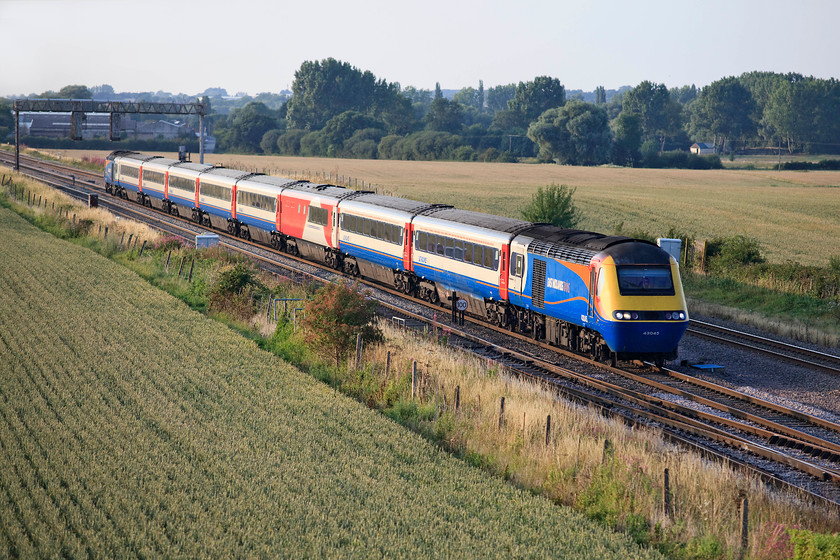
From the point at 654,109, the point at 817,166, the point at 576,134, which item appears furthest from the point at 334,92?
the point at 817,166

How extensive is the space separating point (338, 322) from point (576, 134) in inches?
4329

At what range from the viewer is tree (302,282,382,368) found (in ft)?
72.3

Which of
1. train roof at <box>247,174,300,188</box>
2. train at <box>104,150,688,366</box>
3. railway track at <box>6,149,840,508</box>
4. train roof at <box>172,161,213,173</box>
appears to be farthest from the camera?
train roof at <box>172,161,213,173</box>

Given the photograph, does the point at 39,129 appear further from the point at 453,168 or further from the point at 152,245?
the point at 152,245

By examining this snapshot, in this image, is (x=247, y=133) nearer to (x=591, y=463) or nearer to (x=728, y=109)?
(x=728, y=109)

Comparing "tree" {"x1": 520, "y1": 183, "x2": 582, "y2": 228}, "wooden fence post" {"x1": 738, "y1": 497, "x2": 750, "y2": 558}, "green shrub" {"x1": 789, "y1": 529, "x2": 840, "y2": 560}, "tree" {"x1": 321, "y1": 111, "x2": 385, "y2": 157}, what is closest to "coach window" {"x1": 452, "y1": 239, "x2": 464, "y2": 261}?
"tree" {"x1": 520, "y1": 183, "x2": 582, "y2": 228}

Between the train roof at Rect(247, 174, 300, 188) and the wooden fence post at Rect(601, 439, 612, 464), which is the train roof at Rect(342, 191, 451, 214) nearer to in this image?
the train roof at Rect(247, 174, 300, 188)

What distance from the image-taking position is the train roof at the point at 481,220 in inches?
1033

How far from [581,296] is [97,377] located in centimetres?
1155

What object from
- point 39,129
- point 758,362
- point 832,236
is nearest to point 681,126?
point 39,129

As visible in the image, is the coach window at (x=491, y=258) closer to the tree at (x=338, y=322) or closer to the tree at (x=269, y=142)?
the tree at (x=338, y=322)

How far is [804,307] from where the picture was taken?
30391 mm

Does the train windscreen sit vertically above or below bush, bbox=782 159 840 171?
below

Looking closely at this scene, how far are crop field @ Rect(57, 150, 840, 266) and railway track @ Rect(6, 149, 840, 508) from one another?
19.4 m
